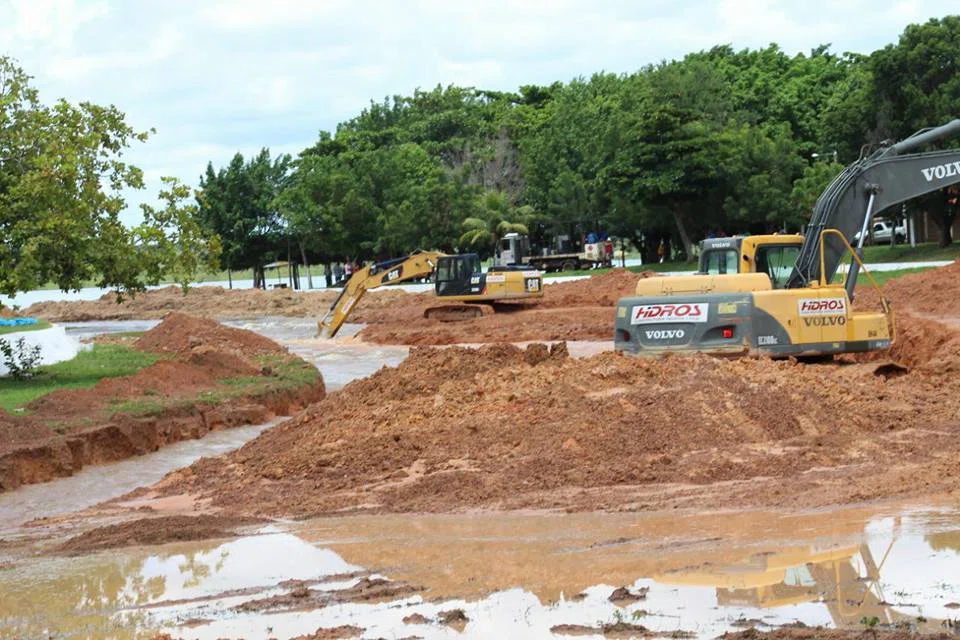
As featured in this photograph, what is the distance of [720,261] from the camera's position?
75.8 ft

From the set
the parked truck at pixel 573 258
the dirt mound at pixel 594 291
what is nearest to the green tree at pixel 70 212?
the dirt mound at pixel 594 291

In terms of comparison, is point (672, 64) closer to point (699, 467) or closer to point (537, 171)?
point (537, 171)

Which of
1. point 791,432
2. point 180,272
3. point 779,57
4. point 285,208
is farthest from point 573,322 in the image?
point 779,57

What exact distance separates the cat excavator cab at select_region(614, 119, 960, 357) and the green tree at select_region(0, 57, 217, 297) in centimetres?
919

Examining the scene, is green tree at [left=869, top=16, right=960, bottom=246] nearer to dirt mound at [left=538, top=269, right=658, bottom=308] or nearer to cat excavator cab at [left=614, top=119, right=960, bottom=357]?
dirt mound at [left=538, top=269, right=658, bottom=308]

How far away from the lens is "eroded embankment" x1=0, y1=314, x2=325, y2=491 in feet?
60.2

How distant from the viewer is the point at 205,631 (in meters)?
9.24

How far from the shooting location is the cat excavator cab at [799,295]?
2062 centimetres

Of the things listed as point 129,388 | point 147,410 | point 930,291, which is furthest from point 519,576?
point 930,291

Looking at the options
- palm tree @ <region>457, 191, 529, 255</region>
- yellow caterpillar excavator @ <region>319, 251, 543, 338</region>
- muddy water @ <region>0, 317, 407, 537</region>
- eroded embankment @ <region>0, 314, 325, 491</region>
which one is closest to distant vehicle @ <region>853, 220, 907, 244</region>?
palm tree @ <region>457, 191, 529, 255</region>

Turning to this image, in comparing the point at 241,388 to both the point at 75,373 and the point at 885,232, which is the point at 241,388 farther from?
the point at 885,232

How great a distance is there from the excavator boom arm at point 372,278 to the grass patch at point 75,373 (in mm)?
12313

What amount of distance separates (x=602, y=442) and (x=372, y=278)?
1137 inches

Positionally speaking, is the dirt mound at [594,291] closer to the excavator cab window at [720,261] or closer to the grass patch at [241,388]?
the grass patch at [241,388]
